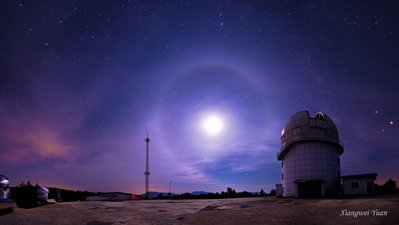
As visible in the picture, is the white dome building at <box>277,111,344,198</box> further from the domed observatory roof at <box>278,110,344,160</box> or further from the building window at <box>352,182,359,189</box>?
the building window at <box>352,182,359,189</box>

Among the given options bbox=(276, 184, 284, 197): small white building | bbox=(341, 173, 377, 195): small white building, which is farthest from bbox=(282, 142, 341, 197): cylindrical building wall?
bbox=(276, 184, 284, 197): small white building

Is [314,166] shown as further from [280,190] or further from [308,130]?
[280,190]

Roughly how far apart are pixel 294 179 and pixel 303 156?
12.6 ft

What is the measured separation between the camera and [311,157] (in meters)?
38.2

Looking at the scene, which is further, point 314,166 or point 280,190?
point 280,190

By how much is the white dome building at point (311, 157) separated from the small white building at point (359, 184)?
1653 millimetres

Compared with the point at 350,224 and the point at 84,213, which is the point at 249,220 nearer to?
the point at 350,224

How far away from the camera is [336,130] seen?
42094mm

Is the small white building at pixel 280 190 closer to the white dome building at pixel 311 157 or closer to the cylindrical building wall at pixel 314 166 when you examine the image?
the white dome building at pixel 311 157

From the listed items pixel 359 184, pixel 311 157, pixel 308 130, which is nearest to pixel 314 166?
pixel 311 157

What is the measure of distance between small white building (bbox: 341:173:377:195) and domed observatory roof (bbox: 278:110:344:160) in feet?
17.9

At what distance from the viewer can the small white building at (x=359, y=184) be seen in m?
36.3

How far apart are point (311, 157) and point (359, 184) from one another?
7367 millimetres

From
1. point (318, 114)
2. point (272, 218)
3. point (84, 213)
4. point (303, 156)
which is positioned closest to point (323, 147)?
point (303, 156)
